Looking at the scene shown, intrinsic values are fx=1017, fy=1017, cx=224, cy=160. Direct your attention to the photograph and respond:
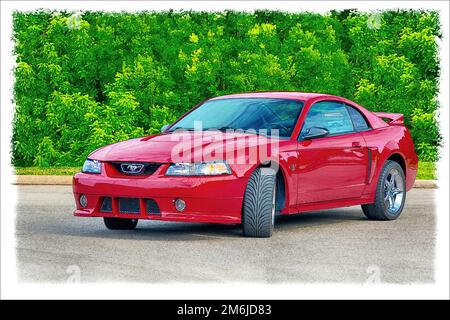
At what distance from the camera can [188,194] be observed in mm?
10133

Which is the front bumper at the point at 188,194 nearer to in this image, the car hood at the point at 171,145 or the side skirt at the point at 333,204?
the car hood at the point at 171,145

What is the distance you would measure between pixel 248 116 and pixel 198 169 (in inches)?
60.6

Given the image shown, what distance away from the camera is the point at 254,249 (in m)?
9.98

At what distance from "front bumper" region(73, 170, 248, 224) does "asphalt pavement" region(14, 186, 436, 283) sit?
0.99ft

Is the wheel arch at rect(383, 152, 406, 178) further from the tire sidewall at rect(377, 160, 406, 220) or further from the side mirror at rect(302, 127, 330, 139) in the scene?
the side mirror at rect(302, 127, 330, 139)

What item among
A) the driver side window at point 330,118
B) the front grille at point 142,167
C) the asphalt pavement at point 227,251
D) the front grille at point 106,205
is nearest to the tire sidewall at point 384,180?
the asphalt pavement at point 227,251

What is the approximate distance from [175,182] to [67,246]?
4.14ft

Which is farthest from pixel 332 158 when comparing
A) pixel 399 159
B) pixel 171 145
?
pixel 171 145

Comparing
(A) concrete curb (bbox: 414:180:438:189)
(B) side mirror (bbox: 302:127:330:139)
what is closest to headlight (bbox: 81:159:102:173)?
(B) side mirror (bbox: 302:127:330:139)

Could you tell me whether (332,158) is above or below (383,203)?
above

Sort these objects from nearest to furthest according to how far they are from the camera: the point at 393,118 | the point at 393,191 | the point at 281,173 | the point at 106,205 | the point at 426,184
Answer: the point at 106,205 < the point at 281,173 < the point at 393,191 < the point at 393,118 < the point at 426,184

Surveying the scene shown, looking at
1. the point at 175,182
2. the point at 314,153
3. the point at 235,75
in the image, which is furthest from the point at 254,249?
the point at 235,75

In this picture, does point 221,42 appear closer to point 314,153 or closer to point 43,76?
point 43,76

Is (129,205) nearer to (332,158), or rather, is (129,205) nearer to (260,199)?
(260,199)
